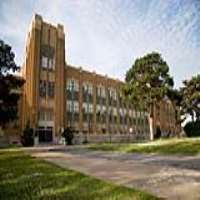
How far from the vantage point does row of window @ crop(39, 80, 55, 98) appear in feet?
180

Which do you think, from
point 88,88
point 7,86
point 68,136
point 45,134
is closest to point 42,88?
point 45,134

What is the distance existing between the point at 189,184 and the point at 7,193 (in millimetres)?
4436

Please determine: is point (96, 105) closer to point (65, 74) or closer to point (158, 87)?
point (65, 74)

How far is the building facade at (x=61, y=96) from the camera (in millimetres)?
53719

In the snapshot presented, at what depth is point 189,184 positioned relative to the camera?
7.79 m

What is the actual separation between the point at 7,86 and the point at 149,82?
2108cm

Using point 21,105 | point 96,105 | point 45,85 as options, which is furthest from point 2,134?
point 96,105

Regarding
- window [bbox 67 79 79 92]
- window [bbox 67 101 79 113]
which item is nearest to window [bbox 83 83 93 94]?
window [bbox 67 79 79 92]

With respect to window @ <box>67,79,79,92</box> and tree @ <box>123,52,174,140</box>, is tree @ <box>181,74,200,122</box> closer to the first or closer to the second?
tree @ <box>123,52,174,140</box>

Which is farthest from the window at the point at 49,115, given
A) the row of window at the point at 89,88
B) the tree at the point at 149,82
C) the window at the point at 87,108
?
the tree at the point at 149,82

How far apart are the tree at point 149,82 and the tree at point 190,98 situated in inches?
400

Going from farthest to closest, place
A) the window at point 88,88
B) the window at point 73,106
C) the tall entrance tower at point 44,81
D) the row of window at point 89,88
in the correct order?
the window at point 88,88 → the row of window at point 89,88 → the window at point 73,106 → the tall entrance tower at point 44,81

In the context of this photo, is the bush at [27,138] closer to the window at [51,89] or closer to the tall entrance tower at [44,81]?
the tall entrance tower at [44,81]

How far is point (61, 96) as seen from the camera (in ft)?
191
